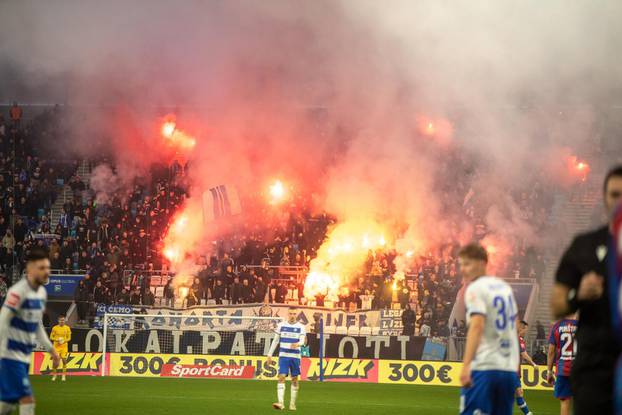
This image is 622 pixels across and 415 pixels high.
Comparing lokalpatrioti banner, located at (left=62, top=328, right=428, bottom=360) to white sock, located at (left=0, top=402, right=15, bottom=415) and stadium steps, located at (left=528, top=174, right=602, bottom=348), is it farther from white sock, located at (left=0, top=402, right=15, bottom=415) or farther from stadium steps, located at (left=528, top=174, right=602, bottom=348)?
white sock, located at (left=0, top=402, right=15, bottom=415)

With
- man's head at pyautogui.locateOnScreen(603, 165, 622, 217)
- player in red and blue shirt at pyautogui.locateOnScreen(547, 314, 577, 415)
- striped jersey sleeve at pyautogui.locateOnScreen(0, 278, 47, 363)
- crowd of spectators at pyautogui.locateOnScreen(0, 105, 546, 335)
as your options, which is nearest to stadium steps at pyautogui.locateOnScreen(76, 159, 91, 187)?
crowd of spectators at pyautogui.locateOnScreen(0, 105, 546, 335)

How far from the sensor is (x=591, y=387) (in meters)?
4.29

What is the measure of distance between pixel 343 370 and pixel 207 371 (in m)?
4.48

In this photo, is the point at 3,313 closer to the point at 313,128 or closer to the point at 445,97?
the point at 445,97

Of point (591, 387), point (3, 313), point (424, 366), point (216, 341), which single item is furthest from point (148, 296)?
point (591, 387)

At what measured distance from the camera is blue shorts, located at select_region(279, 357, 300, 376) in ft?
56.2

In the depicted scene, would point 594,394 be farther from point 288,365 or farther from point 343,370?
point 343,370

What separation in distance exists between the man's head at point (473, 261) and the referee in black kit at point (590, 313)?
2.11m

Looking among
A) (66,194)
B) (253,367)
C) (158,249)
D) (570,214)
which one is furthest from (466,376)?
(66,194)

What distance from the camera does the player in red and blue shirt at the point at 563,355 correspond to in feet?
38.2

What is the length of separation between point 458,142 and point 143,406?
18.0 metres

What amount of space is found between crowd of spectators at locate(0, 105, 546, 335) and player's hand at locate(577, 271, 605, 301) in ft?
74.6

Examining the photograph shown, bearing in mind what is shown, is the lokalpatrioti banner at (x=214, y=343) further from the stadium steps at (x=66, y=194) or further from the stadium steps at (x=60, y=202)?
the stadium steps at (x=60, y=202)

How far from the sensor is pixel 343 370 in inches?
1049
